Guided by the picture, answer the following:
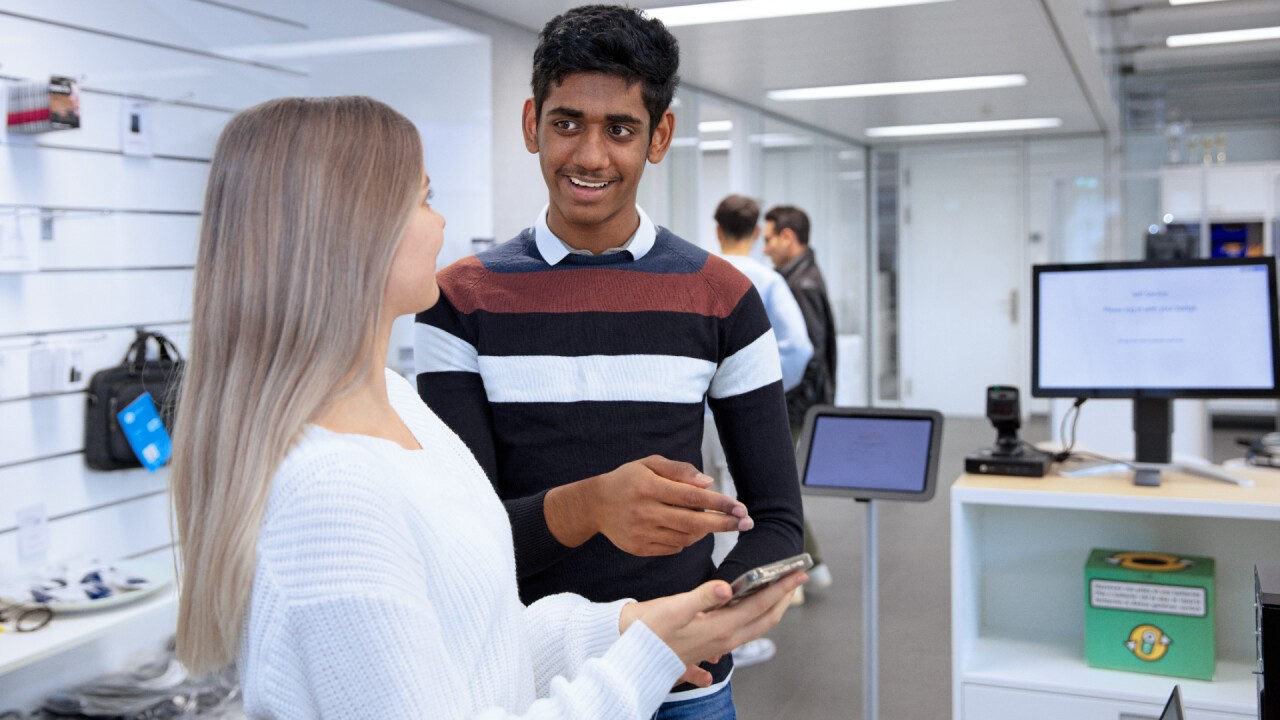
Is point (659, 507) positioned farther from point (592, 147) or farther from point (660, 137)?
point (660, 137)

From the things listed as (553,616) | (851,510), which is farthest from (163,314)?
(851,510)

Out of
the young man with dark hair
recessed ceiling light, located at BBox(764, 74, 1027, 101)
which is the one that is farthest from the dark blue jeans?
recessed ceiling light, located at BBox(764, 74, 1027, 101)

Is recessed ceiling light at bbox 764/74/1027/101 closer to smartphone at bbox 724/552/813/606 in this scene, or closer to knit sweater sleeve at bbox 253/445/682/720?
smartphone at bbox 724/552/813/606

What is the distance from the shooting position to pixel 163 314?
10.9ft

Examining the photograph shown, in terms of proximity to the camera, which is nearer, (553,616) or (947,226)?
(553,616)

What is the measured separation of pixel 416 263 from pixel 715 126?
6.73m

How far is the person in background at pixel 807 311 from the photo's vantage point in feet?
16.4

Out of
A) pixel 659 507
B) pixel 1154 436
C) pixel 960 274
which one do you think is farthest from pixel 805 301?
pixel 960 274

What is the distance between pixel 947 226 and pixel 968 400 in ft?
6.11

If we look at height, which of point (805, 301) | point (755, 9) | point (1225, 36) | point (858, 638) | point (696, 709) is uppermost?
point (1225, 36)

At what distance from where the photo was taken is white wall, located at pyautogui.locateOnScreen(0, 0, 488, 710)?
2.87 m

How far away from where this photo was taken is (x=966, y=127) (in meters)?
10.3

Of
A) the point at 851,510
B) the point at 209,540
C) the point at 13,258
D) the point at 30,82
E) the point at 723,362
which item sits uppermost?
the point at 30,82

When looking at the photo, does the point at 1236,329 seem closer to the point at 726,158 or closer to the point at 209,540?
the point at 209,540
